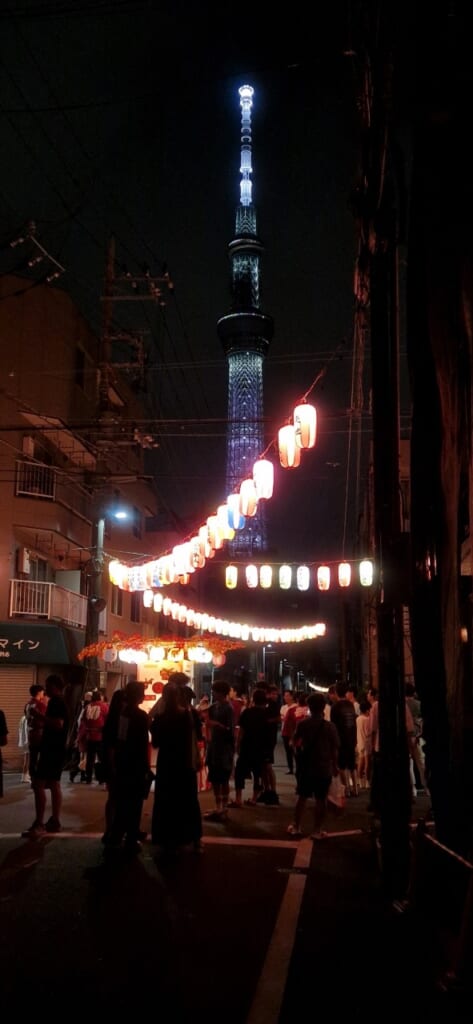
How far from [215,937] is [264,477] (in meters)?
10.00

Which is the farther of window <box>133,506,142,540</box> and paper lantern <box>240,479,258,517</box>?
window <box>133,506,142,540</box>

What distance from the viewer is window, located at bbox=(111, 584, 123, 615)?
99.7 feet

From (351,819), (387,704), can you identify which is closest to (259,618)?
(351,819)

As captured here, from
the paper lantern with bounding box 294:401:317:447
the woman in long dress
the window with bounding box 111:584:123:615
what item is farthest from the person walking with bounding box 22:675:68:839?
the window with bounding box 111:584:123:615

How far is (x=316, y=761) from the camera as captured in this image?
1016cm

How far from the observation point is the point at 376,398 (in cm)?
848

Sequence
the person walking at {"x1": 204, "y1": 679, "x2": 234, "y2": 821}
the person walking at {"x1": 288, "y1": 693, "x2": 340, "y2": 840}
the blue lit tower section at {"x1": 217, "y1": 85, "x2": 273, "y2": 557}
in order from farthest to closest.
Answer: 1. the blue lit tower section at {"x1": 217, "y1": 85, "x2": 273, "y2": 557}
2. the person walking at {"x1": 204, "y1": 679, "x2": 234, "y2": 821}
3. the person walking at {"x1": 288, "y1": 693, "x2": 340, "y2": 840}

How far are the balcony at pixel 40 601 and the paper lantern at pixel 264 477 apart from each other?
30.4ft

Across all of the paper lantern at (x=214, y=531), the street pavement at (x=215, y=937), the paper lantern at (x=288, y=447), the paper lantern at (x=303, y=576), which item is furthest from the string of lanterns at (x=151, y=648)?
the street pavement at (x=215, y=937)

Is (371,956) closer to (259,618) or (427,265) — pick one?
(427,265)

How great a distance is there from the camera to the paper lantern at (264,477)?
15336mm

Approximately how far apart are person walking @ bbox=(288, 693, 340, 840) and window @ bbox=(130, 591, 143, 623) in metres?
23.9

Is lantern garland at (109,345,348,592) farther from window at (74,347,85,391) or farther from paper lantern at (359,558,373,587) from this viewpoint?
window at (74,347,85,391)

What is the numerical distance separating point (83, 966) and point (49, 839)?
15.7ft
